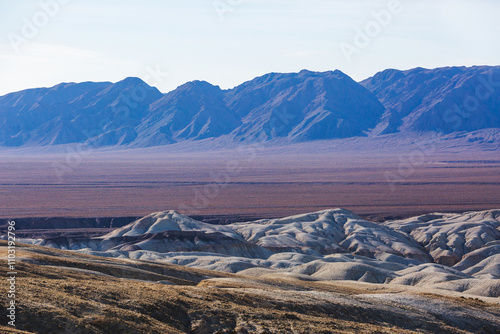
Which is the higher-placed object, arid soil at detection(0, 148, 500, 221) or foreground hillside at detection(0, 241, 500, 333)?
foreground hillside at detection(0, 241, 500, 333)

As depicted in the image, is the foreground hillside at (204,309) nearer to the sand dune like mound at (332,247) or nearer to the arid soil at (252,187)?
the sand dune like mound at (332,247)

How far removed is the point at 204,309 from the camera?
17.0 metres

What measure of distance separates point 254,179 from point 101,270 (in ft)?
314

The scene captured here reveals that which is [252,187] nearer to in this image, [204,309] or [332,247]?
[332,247]

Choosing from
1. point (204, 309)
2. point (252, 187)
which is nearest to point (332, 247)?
point (204, 309)

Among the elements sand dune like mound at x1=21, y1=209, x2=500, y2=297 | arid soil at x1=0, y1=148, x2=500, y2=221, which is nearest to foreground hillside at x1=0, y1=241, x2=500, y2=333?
sand dune like mound at x1=21, y1=209, x2=500, y2=297

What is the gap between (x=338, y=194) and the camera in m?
99.4

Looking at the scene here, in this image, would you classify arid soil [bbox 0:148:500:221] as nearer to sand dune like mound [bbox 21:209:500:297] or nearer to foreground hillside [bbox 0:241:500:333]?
sand dune like mound [bbox 21:209:500:297]

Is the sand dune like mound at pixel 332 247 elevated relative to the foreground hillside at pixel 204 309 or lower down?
lower down

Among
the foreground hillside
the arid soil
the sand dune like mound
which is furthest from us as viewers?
the arid soil

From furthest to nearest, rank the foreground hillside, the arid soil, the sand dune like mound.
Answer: the arid soil → the sand dune like mound → the foreground hillside

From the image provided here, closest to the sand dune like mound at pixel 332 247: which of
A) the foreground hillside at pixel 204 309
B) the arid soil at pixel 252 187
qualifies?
the arid soil at pixel 252 187

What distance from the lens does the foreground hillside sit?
14.5 m

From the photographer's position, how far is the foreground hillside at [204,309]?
14516 millimetres
